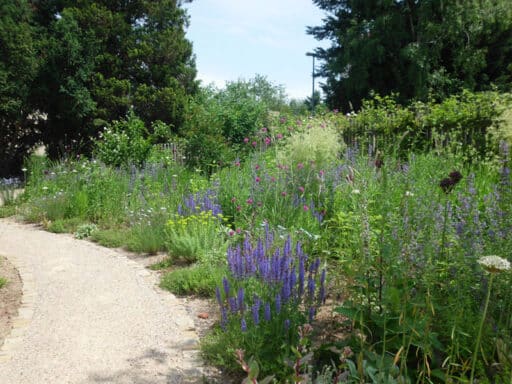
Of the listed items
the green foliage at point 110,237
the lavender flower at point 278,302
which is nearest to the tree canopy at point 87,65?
the green foliage at point 110,237

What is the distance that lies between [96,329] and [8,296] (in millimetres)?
1354

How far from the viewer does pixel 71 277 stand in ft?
15.5

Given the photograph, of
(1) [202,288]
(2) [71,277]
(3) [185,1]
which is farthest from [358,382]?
(3) [185,1]

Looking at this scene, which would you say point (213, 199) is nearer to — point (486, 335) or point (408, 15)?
→ point (486, 335)

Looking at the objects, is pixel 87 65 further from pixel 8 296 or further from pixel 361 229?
pixel 361 229

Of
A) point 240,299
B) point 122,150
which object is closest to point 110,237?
point 240,299

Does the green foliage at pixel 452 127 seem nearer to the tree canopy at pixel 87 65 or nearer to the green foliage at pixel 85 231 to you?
the green foliage at pixel 85 231

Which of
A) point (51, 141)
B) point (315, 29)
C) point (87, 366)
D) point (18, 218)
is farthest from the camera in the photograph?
point (315, 29)

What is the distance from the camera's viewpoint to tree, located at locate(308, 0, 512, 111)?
19.9 m

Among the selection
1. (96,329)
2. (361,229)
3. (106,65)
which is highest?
(106,65)

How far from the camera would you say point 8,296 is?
13.9 feet

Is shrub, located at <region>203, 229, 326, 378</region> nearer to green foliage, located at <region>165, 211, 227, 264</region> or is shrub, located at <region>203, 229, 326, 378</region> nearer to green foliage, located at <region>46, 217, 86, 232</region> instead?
green foliage, located at <region>165, 211, 227, 264</region>

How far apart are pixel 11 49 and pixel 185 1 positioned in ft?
18.7

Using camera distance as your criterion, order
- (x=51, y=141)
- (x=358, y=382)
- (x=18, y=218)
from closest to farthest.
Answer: (x=358, y=382) < (x=18, y=218) < (x=51, y=141)
